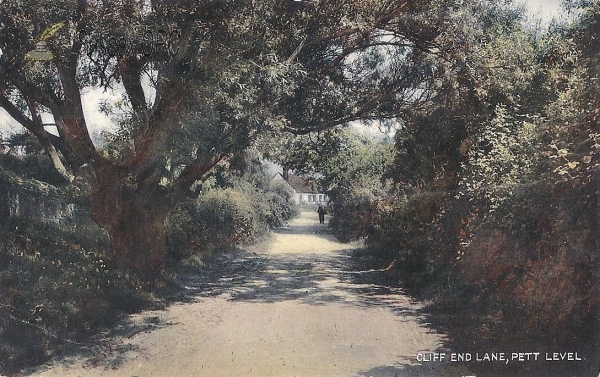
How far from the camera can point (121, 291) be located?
10.0m

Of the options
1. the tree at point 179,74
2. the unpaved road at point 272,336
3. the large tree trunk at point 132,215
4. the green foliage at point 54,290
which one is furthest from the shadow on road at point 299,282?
the green foliage at point 54,290

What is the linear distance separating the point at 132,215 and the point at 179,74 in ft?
12.4

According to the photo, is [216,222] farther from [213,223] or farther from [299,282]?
[299,282]

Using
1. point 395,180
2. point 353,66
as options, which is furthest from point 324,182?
point 353,66

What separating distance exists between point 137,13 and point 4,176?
4.72 metres

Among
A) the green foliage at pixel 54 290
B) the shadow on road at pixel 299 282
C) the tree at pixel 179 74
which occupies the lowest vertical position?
the shadow on road at pixel 299 282

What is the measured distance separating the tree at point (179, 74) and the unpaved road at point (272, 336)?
2.50 metres

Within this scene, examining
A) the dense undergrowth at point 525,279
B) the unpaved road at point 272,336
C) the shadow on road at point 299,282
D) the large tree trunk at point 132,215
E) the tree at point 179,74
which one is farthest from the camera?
the shadow on road at point 299,282

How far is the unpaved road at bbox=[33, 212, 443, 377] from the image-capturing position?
662cm

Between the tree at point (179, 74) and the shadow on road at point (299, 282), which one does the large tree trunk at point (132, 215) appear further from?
the shadow on road at point (299, 282)

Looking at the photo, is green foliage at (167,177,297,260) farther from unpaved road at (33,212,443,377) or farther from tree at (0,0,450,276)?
tree at (0,0,450,276)

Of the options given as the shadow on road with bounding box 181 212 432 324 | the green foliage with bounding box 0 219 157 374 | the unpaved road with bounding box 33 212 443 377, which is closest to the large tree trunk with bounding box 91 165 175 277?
the green foliage with bounding box 0 219 157 374

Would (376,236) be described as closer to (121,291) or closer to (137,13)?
(121,291)

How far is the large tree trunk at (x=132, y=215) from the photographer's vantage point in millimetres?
10734
